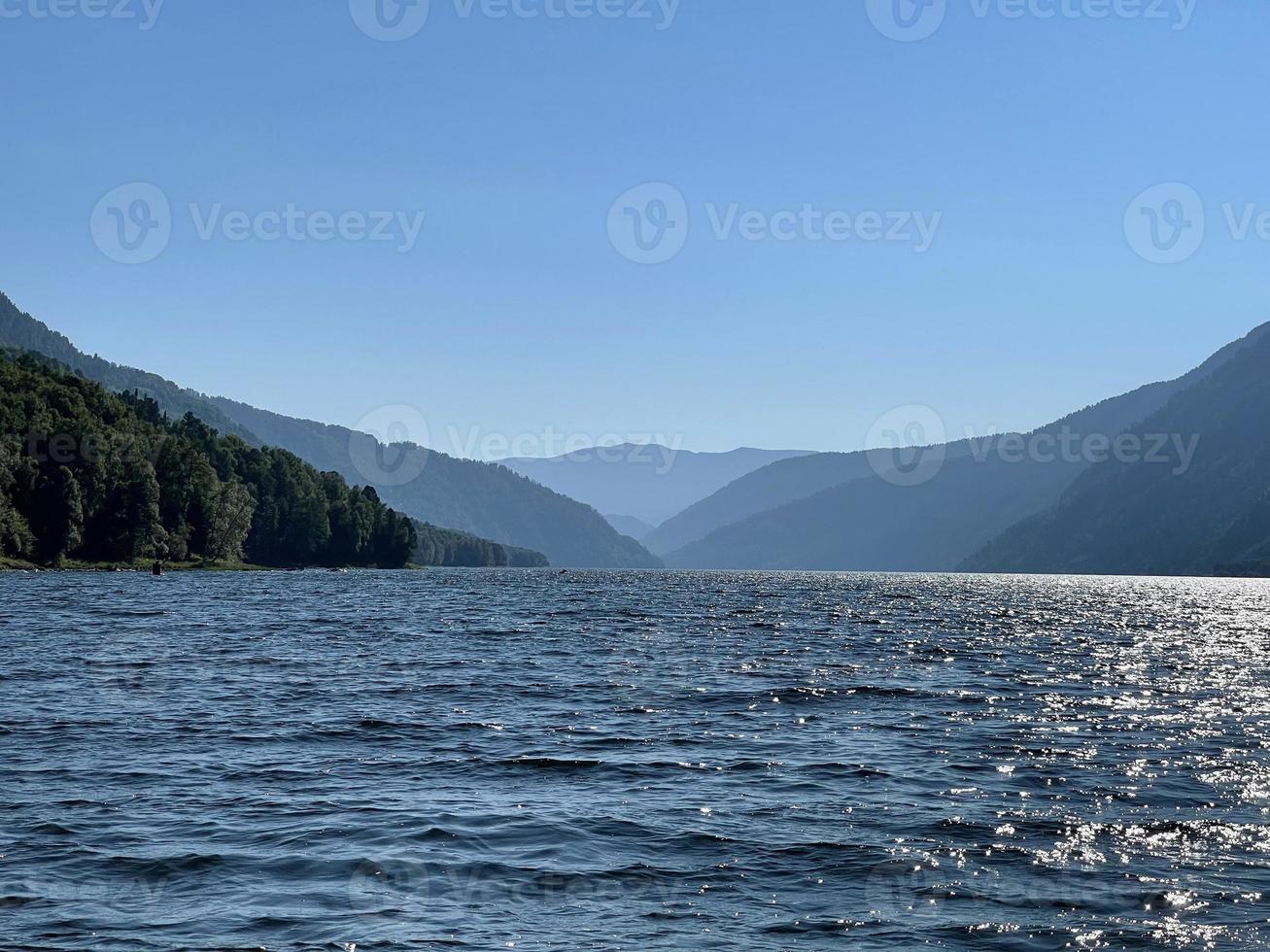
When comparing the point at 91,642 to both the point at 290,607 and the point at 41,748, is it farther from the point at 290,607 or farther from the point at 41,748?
the point at 290,607

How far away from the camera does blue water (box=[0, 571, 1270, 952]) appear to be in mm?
18797

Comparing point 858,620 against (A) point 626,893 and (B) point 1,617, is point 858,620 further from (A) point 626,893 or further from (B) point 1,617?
(A) point 626,893

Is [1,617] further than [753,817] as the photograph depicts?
Yes

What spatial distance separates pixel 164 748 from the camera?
32719mm

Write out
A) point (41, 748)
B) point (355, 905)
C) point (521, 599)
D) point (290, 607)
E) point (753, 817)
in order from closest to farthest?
1. point (355, 905)
2. point (753, 817)
3. point (41, 748)
4. point (290, 607)
5. point (521, 599)

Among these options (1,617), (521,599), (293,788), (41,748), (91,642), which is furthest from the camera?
(521,599)

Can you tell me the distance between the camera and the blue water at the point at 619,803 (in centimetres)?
1880

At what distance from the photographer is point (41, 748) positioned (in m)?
32.2

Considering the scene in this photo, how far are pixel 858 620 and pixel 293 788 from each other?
287 ft

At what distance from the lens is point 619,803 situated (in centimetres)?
2727

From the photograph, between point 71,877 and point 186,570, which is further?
point 186,570

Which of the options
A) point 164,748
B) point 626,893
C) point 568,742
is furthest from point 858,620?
point 626,893

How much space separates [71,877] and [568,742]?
17241 mm

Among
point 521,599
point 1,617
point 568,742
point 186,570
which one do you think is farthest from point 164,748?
point 186,570
